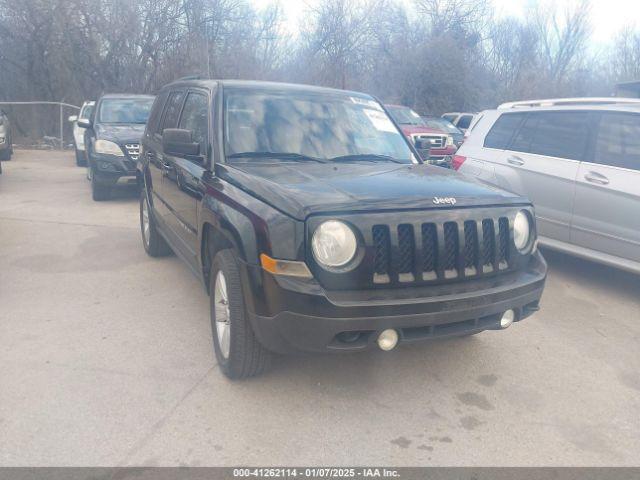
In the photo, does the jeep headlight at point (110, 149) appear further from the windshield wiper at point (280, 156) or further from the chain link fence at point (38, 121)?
the chain link fence at point (38, 121)

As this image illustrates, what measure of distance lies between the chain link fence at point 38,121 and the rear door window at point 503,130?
18.5m

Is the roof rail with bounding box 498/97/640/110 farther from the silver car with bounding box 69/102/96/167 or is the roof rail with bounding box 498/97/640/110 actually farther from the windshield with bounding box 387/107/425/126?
the silver car with bounding box 69/102/96/167

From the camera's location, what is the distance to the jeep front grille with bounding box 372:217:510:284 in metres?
2.92

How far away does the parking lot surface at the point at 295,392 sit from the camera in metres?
2.82

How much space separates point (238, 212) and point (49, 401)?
154cm

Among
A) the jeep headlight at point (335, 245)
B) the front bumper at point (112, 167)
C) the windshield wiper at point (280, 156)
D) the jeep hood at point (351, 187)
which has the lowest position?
the front bumper at point (112, 167)

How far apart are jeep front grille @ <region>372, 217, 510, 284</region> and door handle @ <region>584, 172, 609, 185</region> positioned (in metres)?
2.64

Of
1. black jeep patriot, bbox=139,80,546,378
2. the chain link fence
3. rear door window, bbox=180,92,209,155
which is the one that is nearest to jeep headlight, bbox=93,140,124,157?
A: rear door window, bbox=180,92,209,155

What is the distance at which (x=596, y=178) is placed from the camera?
534cm

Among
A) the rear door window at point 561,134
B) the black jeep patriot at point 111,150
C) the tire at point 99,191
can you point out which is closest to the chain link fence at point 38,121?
the black jeep patriot at point 111,150

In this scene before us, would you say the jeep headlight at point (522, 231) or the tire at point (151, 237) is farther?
the tire at point (151, 237)

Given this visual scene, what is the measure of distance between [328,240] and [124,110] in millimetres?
8967

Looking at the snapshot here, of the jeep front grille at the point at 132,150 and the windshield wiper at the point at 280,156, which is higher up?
the windshield wiper at the point at 280,156

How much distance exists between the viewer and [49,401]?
10.5 ft
